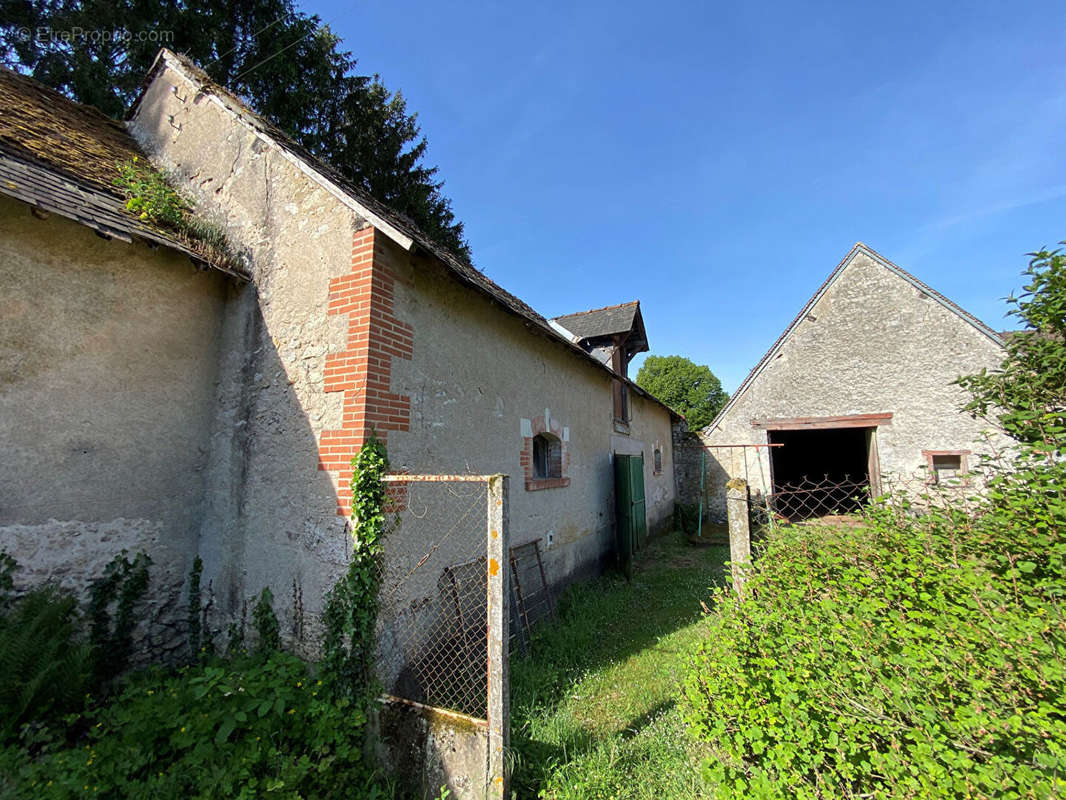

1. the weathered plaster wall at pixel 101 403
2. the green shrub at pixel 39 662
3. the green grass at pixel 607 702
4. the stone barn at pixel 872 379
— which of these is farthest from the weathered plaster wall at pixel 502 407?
the stone barn at pixel 872 379

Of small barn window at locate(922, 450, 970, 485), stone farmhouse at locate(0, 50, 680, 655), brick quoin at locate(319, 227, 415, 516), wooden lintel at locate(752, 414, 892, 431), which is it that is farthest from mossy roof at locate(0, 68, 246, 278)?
small barn window at locate(922, 450, 970, 485)

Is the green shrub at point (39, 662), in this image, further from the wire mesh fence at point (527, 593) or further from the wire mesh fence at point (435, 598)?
the wire mesh fence at point (527, 593)

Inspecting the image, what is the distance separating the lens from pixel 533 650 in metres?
4.97

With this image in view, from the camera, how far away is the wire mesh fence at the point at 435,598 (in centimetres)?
364

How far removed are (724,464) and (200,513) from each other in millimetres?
12207

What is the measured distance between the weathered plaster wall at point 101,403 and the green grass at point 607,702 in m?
3.46

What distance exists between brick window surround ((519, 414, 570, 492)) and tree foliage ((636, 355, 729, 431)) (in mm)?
25170

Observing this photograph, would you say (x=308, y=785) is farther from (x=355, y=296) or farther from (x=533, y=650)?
(x=355, y=296)

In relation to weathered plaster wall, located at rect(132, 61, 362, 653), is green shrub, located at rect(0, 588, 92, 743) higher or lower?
lower

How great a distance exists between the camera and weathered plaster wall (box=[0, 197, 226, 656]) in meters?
3.38

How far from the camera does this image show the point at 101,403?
3.74m

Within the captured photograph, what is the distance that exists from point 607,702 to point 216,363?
4.88m

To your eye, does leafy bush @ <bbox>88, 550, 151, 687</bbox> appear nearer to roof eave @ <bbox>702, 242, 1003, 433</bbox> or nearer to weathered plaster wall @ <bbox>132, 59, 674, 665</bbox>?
weathered plaster wall @ <bbox>132, 59, 674, 665</bbox>

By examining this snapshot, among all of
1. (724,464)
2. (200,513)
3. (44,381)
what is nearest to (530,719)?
(200,513)
